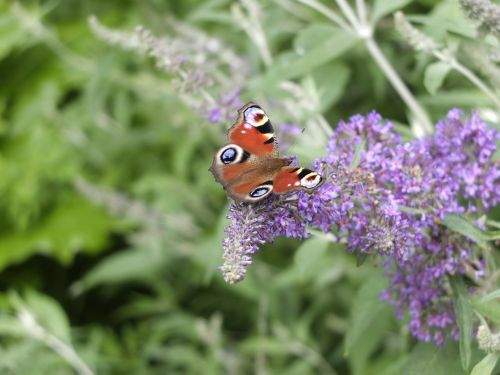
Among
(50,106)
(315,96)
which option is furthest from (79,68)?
A: (315,96)

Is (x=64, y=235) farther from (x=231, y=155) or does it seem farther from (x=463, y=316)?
(x=463, y=316)

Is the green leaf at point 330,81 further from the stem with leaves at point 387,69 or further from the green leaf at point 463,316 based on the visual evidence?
the green leaf at point 463,316

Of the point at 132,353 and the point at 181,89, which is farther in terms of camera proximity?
the point at 132,353

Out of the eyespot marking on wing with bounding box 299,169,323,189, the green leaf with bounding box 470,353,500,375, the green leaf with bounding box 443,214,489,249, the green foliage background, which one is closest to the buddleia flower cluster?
the green leaf with bounding box 443,214,489,249

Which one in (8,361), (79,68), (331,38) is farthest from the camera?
(79,68)

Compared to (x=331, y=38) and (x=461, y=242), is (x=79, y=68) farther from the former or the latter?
(x=461, y=242)

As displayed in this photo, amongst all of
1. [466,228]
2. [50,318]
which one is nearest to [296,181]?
[466,228]

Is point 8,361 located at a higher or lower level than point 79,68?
lower

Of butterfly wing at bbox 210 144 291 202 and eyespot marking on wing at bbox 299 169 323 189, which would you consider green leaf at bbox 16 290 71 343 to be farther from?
eyespot marking on wing at bbox 299 169 323 189
